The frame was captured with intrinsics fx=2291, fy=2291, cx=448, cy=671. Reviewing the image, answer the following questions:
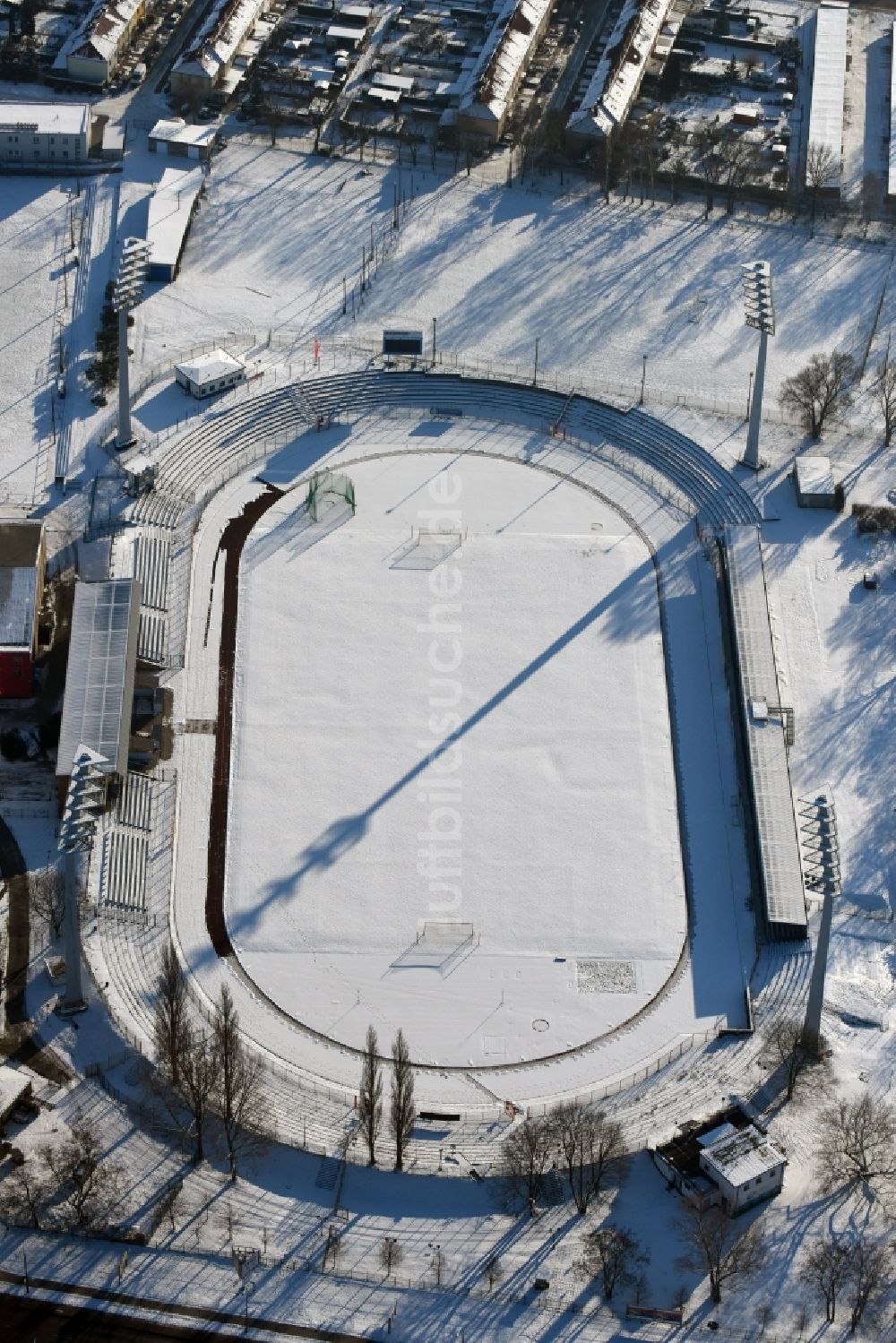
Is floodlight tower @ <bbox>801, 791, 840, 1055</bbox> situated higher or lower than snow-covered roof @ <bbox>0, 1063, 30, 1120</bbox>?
higher

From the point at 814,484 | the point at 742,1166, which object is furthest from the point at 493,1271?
the point at 814,484

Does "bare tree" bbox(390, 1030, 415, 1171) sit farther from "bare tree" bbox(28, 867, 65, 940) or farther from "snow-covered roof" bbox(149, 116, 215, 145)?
"snow-covered roof" bbox(149, 116, 215, 145)

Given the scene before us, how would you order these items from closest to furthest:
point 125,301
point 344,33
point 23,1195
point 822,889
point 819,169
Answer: point 23,1195 < point 822,889 < point 125,301 < point 819,169 < point 344,33

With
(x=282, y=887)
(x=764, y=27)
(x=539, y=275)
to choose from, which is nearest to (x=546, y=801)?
(x=282, y=887)

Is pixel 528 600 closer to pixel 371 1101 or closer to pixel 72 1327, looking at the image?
pixel 371 1101

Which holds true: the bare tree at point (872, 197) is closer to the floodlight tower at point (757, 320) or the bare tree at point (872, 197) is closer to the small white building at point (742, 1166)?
the floodlight tower at point (757, 320)

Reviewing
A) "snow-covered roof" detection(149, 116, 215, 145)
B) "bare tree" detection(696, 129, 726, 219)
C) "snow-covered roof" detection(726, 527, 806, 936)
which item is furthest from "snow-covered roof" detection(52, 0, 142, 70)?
"snow-covered roof" detection(726, 527, 806, 936)
